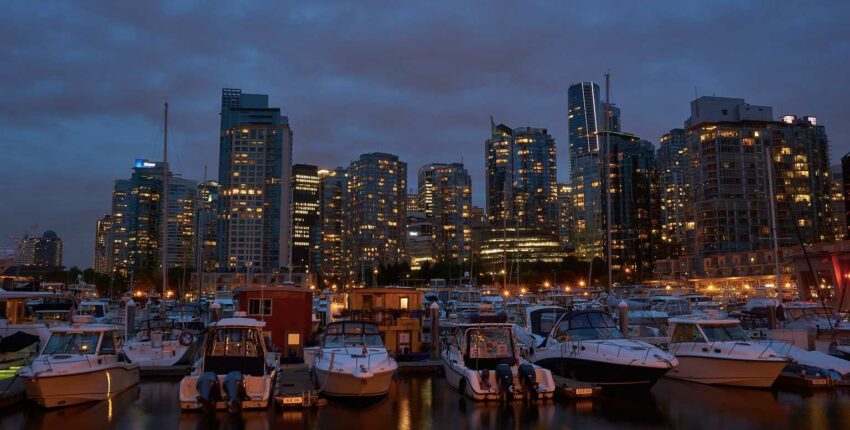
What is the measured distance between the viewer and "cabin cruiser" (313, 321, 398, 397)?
17.7 m

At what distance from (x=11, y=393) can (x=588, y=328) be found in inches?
674

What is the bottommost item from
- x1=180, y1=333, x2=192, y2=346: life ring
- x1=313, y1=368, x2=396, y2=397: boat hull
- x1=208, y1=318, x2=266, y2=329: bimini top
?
x1=313, y1=368, x2=396, y2=397: boat hull

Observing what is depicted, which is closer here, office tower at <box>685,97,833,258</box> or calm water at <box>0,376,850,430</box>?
calm water at <box>0,376,850,430</box>

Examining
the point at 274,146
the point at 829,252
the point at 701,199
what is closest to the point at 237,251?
the point at 274,146

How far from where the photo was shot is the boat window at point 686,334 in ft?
69.6

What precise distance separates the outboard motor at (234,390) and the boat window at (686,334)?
47.6ft

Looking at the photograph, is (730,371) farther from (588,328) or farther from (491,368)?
(491,368)

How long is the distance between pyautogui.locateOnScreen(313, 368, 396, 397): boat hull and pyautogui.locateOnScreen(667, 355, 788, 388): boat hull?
10.2m

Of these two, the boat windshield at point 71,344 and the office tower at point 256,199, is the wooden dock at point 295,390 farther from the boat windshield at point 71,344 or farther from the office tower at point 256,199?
the office tower at point 256,199

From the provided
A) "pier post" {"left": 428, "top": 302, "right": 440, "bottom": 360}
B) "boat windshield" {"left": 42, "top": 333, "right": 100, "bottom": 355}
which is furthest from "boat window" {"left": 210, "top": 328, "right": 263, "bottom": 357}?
"pier post" {"left": 428, "top": 302, "right": 440, "bottom": 360}

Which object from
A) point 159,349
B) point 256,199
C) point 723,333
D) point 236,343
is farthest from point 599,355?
point 256,199

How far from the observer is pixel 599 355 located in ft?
63.3

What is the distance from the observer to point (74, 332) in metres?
18.7

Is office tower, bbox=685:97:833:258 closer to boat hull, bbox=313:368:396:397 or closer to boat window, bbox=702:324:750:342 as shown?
boat window, bbox=702:324:750:342
